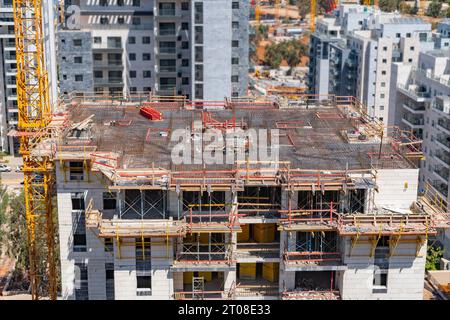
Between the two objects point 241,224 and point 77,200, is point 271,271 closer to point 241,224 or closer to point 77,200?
point 241,224

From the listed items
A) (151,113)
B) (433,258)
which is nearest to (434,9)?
(433,258)

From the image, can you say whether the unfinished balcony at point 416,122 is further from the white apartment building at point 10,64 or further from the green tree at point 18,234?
the white apartment building at point 10,64

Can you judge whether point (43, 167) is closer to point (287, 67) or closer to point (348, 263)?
point (348, 263)

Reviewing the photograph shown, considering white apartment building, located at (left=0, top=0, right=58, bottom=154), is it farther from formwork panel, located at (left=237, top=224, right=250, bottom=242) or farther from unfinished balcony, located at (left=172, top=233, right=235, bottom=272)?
unfinished balcony, located at (left=172, top=233, right=235, bottom=272)

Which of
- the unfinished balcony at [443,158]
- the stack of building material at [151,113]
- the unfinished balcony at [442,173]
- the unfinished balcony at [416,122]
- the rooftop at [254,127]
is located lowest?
the unfinished balcony at [442,173]

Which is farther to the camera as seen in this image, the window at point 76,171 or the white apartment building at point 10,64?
the white apartment building at point 10,64

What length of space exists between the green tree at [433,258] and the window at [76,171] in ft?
126

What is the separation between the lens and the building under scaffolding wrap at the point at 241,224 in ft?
101

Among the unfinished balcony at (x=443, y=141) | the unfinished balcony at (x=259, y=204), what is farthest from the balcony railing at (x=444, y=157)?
the unfinished balcony at (x=259, y=204)

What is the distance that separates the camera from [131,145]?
119ft

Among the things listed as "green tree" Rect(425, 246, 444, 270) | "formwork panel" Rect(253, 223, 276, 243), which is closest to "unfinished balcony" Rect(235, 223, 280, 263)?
"formwork panel" Rect(253, 223, 276, 243)

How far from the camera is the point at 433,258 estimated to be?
204 ft

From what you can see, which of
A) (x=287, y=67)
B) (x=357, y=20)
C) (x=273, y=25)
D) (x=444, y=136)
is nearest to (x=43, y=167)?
(x=444, y=136)
